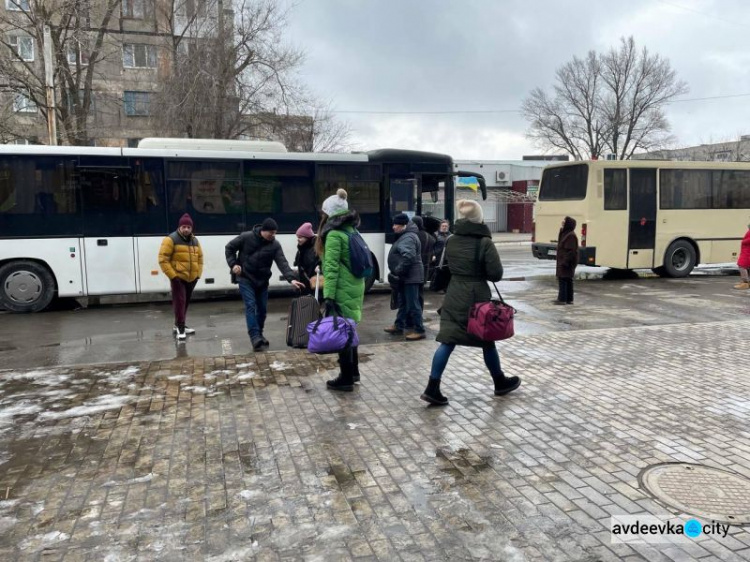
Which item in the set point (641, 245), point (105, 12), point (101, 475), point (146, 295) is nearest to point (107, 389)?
point (101, 475)

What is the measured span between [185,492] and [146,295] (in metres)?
10.3

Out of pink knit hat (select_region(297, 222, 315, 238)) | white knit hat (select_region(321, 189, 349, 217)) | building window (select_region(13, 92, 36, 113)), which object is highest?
building window (select_region(13, 92, 36, 113))

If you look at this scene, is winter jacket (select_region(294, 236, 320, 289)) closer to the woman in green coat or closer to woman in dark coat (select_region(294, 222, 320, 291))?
woman in dark coat (select_region(294, 222, 320, 291))

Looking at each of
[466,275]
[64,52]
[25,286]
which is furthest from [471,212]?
[64,52]

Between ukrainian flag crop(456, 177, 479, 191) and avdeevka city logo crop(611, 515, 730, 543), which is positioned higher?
ukrainian flag crop(456, 177, 479, 191)

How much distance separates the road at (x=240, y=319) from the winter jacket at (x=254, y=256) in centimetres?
102

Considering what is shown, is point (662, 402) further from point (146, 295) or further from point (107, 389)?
point (146, 295)

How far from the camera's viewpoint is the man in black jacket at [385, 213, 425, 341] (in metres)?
8.10

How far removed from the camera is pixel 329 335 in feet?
17.5

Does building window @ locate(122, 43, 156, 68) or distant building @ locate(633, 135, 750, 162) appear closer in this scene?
building window @ locate(122, 43, 156, 68)

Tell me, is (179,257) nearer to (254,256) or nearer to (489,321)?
(254,256)

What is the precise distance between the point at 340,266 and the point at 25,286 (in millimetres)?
7915

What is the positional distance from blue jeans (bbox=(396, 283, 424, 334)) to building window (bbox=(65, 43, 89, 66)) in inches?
752

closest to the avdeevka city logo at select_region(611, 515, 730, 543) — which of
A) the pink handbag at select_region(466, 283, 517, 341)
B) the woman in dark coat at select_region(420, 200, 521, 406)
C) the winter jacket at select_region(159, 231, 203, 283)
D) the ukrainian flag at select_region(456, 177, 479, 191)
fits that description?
the pink handbag at select_region(466, 283, 517, 341)
